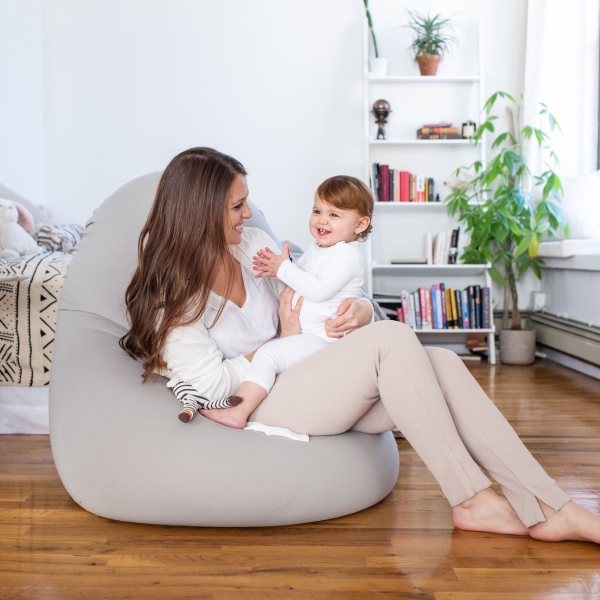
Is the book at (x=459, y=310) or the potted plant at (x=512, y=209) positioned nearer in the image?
the potted plant at (x=512, y=209)

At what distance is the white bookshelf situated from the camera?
15.6 ft

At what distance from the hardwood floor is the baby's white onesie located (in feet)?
1.32

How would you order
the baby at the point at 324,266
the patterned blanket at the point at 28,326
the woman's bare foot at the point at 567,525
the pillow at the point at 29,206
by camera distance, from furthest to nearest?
1. the pillow at the point at 29,206
2. the patterned blanket at the point at 28,326
3. the baby at the point at 324,266
4. the woman's bare foot at the point at 567,525

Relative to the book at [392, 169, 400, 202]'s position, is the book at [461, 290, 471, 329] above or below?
below

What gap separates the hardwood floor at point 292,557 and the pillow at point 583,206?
2.42 meters

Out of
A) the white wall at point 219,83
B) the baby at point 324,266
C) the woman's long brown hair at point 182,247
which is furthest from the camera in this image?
the white wall at point 219,83

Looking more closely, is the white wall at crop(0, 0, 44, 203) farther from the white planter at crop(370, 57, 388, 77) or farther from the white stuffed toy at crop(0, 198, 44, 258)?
the white planter at crop(370, 57, 388, 77)

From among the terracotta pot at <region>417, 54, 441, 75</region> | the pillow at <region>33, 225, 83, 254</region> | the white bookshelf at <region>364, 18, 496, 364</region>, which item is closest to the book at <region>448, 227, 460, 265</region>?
the white bookshelf at <region>364, 18, 496, 364</region>

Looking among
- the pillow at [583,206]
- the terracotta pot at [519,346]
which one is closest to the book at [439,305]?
the terracotta pot at [519,346]

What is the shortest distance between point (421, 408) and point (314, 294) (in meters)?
0.45

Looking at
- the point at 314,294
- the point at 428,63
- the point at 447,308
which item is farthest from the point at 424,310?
the point at 314,294

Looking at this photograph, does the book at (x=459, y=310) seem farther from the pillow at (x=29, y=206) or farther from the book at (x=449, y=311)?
the pillow at (x=29, y=206)

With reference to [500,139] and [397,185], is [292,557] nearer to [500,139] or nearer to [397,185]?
[397,185]

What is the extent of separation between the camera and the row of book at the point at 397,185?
14.8 feet
